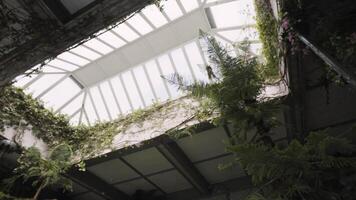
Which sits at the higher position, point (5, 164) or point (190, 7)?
point (190, 7)

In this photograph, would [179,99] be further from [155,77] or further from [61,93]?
[61,93]

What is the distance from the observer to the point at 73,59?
19.2 ft

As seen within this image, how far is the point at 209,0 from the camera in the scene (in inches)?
221

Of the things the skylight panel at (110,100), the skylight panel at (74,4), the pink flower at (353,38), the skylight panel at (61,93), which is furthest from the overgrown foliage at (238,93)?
the skylight panel at (110,100)

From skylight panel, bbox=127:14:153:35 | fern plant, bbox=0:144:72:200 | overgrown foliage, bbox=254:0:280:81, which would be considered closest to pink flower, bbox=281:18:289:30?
overgrown foliage, bbox=254:0:280:81

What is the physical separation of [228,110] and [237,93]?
0.19 metres

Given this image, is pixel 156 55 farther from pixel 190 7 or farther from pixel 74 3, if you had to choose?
pixel 74 3

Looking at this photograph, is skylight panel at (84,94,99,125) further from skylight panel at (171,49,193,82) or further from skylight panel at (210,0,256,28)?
skylight panel at (210,0,256,28)

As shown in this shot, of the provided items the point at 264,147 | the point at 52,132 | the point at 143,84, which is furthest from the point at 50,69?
the point at 264,147

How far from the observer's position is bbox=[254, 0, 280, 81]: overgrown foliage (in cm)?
379

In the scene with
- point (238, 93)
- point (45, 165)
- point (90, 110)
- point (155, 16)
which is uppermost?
point (155, 16)

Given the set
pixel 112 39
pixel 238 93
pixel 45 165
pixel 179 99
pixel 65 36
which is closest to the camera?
pixel 238 93

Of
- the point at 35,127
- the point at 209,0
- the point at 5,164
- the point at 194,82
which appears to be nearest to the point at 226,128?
the point at 194,82

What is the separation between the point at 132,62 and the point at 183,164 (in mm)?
Result: 2516
